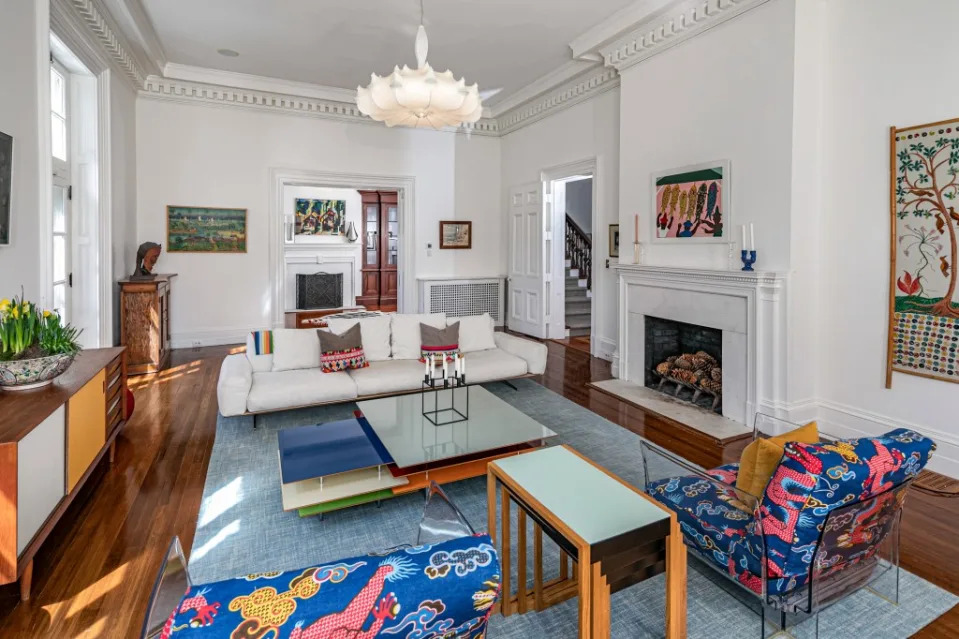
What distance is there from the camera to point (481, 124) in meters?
8.73

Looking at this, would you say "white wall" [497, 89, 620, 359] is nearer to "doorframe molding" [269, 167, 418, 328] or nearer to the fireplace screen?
"doorframe molding" [269, 167, 418, 328]

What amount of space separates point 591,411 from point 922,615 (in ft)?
8.89

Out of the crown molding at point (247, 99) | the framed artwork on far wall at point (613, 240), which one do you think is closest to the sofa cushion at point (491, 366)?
the framed artwork on far wall at point (613, 240)

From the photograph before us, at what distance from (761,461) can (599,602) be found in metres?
0.83

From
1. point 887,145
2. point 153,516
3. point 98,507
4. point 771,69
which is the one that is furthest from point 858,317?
point 98,507

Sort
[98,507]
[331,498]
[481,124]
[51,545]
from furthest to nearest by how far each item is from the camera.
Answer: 1. [481,124]
2. [98,507]
3. [331,498]
4. [51,545]

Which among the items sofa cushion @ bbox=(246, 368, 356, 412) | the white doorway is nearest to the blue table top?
sofa cushion @ bbox=(246, 368, 356, 412)

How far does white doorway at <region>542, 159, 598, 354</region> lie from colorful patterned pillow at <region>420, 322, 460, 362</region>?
2.45 metres

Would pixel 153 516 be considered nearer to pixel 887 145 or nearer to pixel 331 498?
pixel 331 498

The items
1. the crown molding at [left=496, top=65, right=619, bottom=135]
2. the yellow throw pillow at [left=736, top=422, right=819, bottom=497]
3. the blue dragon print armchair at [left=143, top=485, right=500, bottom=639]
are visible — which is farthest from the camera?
the crown molding at [left=496, top=65, right=619, bottom=135]

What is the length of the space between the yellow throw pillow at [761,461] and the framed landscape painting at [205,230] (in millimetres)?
7157

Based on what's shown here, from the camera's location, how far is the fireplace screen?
10758 millimetres

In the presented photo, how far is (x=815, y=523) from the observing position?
1769 millimetres

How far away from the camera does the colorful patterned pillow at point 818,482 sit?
1710 millimetres
